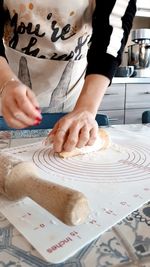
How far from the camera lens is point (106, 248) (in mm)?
256

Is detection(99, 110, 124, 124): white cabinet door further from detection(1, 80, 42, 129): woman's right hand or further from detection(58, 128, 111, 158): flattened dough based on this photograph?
detection(1, 80, 42, 129): woman's right hand

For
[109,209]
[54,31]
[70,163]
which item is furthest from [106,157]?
[54,31]

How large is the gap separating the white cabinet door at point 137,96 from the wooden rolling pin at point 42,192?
1.76 metres

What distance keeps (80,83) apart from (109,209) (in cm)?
71

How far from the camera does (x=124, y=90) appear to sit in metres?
2.00

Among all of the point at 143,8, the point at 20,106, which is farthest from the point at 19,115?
the point at 143,8

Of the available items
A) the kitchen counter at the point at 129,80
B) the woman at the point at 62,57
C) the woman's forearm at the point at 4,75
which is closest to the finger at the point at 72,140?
the woman at the point at 62,57

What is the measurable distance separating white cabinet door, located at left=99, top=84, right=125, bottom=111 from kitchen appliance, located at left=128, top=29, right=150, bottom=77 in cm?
21

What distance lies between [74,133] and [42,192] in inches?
8.8

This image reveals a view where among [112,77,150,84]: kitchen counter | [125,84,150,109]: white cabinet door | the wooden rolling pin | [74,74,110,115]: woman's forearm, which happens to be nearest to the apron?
[74,74,110,115]: woman's forearm

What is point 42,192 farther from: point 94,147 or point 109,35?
point 109,35

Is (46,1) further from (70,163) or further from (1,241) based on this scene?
(1,241)

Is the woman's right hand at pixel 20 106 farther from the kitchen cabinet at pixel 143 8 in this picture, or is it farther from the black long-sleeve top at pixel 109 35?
the kitchen cabinet at pixel 143 8

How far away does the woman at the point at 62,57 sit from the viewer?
499 millimetres
